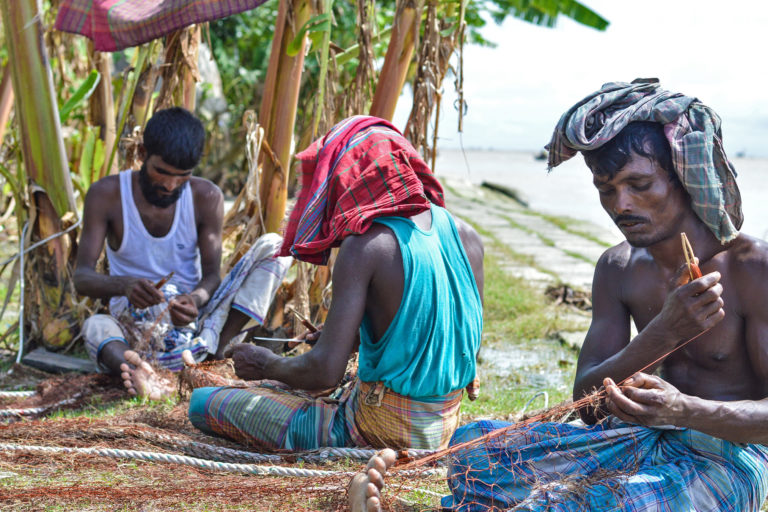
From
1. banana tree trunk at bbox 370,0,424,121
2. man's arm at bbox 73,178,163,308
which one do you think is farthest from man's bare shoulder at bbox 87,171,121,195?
banana tree trunk at bbox 370,0,424,121

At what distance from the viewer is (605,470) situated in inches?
84.8

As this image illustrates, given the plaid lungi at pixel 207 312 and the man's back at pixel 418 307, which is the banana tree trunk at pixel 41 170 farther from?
the man's back at pixel 418 307

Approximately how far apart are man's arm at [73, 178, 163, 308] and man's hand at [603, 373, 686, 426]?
2437 millimetres

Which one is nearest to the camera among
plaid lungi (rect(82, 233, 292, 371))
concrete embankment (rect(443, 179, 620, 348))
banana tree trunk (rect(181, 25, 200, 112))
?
plaid lungi (rect(82, 233, 292, 371))

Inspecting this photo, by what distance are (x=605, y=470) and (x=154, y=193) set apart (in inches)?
107

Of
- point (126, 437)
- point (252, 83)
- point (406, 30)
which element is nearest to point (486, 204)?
point (252, 83)

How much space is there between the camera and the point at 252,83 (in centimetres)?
1208

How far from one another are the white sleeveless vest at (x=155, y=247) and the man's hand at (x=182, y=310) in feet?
1.15

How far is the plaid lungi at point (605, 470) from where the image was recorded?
2.04m

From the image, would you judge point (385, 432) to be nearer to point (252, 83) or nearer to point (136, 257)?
point (136, 257)

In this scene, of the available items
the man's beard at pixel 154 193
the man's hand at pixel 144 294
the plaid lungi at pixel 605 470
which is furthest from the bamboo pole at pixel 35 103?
the plaid lungi at pixel 605 470

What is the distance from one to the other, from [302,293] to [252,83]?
8.48 m

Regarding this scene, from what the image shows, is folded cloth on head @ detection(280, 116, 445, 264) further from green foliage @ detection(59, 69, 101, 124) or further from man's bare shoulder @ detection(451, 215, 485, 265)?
green foliage @ detection(59, 69, 101, 124)

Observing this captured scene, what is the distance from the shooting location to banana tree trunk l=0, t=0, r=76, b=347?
14.1 ft
